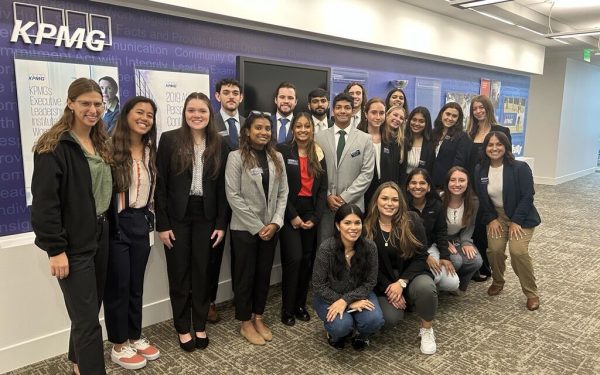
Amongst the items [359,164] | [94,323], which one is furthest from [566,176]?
[94,323]

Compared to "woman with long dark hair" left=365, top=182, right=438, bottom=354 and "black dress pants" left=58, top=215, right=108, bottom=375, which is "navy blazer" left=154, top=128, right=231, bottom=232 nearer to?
"black dress pants" left=58, top=215, right=108, bottom=375

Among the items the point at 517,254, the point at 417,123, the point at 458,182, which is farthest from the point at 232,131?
the point at 517,254

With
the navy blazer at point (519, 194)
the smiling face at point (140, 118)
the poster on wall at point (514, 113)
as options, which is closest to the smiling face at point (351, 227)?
the smiling face at point (140, 118)

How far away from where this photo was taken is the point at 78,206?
6.57 feet

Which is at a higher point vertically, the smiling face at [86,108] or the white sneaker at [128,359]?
the smiling face at [86,108]

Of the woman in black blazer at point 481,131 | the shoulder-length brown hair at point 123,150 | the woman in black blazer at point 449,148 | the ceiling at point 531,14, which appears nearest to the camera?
the shoulder-length brown hair at point 123,150

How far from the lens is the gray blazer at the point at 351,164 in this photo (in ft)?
10.5

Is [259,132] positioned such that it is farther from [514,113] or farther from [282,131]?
[514,113]

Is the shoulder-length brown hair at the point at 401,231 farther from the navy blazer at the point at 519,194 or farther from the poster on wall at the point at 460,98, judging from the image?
the poster on wall at the point at 460,98

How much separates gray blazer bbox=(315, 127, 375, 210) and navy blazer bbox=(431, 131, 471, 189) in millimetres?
938

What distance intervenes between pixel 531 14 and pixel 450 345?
5197 mm

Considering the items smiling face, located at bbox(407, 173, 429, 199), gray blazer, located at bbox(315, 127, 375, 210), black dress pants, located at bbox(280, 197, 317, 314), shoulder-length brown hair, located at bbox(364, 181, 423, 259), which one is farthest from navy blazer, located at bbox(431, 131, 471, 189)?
black dress pants, located at bbox(280, 197, 317, 314)

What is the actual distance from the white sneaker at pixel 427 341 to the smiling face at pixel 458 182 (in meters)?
1.19

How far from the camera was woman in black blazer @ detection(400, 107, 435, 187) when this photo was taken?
→ 375 cm
